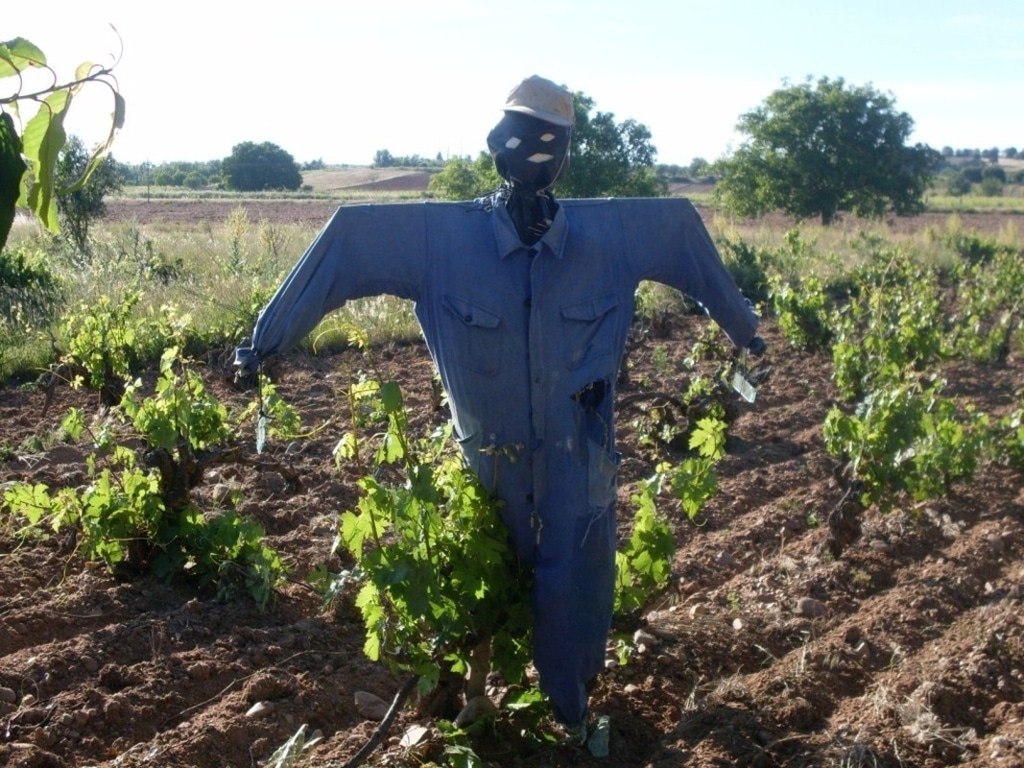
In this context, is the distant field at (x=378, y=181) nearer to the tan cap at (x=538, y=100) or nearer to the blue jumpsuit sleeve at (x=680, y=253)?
the blue jumpsuit sleeve at (x=680, y=253)

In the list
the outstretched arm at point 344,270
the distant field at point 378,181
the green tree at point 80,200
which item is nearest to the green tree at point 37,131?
the outstretched arm at point 344,270

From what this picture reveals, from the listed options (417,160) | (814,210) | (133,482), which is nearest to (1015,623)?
(133,482)

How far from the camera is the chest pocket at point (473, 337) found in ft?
10.9

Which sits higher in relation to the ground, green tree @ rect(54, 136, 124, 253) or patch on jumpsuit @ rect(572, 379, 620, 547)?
green tree @ rect(54, 136, 124, 253)

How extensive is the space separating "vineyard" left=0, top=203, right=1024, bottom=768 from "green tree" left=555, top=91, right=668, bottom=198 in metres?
Answer: 16.7

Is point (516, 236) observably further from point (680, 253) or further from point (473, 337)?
point (680, 253)

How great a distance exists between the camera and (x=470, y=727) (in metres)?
3.44

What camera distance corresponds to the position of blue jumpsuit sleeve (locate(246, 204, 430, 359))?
3.23 metres

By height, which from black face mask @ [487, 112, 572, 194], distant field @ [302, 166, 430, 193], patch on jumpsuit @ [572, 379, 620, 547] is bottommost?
patch on jumpsuit @ [572, 379, 620, 547]

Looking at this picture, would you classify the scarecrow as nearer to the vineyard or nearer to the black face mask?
the black face mask

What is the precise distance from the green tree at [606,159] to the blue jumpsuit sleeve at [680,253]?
20.5m

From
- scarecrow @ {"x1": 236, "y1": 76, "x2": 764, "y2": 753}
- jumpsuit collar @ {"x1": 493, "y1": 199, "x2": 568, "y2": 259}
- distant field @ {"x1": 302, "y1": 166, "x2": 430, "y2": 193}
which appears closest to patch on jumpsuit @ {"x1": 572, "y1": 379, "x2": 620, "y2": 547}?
scarecrow @ {"x1": 236, "y1": 76, "x2": 764, "y2": 753}

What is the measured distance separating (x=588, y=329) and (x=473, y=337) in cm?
32

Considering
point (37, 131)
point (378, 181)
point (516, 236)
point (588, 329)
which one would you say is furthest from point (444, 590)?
point (378, 181)
